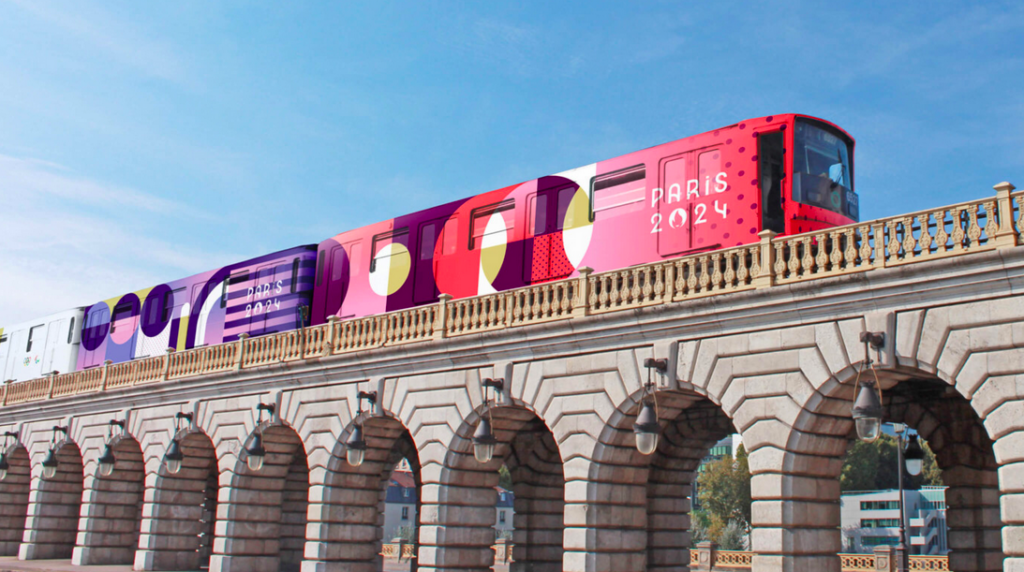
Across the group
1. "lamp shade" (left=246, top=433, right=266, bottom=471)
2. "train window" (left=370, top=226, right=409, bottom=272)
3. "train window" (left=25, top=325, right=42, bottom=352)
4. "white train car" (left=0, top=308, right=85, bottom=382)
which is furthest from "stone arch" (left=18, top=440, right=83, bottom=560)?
"train window" (left=370, top=226, right=409, bottom=272)

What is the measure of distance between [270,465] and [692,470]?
12.4 m

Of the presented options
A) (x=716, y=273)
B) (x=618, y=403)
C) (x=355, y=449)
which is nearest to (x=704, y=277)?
(x=716, y=273)

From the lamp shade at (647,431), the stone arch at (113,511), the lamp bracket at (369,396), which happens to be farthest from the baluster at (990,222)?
the stone arch at (113,511)

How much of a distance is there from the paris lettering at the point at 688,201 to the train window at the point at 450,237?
21.4 feet

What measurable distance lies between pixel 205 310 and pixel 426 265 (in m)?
11.4

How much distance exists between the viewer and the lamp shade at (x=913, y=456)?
57.2 feet

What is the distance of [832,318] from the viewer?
1527 cm

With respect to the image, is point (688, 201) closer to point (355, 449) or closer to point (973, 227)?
point (973, 227)

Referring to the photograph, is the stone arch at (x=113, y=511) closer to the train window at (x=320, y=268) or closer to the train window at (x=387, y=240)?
the train window at (x=320, y=268)

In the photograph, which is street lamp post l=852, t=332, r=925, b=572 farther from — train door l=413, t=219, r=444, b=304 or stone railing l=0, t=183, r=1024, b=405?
train door l=413, t=219, r=444, b=304

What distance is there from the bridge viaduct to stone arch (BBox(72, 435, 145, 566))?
0.42 feet

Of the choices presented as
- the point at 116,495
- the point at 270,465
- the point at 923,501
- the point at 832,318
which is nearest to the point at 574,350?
the point at 832,318

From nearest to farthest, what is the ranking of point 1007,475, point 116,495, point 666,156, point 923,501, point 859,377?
point 1007,475 < point 859,377 < point 666,156 < point 116,495 < point 923,501

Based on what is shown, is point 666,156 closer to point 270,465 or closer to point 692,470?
point 692,470
